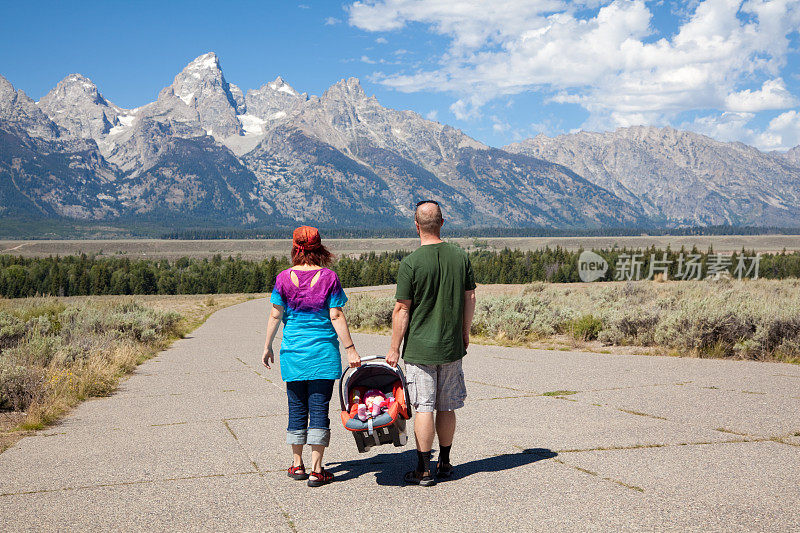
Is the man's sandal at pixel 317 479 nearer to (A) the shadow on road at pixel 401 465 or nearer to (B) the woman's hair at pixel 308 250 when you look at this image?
(A) the shadow on road at pixel 401 465

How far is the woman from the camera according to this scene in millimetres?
5195

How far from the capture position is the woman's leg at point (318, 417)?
5.25 m

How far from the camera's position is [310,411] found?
5348 mm

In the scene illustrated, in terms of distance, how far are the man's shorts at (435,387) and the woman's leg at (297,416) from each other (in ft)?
2.97

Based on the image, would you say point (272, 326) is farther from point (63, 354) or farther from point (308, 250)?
point (63, 354)

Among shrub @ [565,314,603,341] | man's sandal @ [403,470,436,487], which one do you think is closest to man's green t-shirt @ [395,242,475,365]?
man's sandal @ [403,470,436,487]

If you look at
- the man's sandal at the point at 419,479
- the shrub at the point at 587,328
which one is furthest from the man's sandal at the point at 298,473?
the shrub at the point at 587,328

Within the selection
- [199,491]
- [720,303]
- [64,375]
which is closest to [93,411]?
[64,375]

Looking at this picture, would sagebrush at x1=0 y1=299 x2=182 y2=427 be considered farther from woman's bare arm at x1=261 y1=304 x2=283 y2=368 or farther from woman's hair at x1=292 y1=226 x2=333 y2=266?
woman's hair at x1=292 y1=226 x2=333 y2=266

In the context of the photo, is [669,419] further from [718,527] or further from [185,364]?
[185,364]

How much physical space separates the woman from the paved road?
464 millimetres

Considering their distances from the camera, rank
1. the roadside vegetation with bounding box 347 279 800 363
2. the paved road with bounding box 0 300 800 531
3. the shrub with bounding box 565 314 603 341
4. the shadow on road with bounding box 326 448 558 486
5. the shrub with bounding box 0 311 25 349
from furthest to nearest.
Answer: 1. the shrub with bounding box 565 314 603 341
2. the shrub with bounding box 0 311 25 349
3. the roadside vegetation with bounding box 347 279 800 363
4. the shadow on road with bounding box 326 448 558 486
5. the paved road with bounding box 0 300 800 531

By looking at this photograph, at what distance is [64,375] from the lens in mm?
9805

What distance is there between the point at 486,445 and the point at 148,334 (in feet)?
47.8
